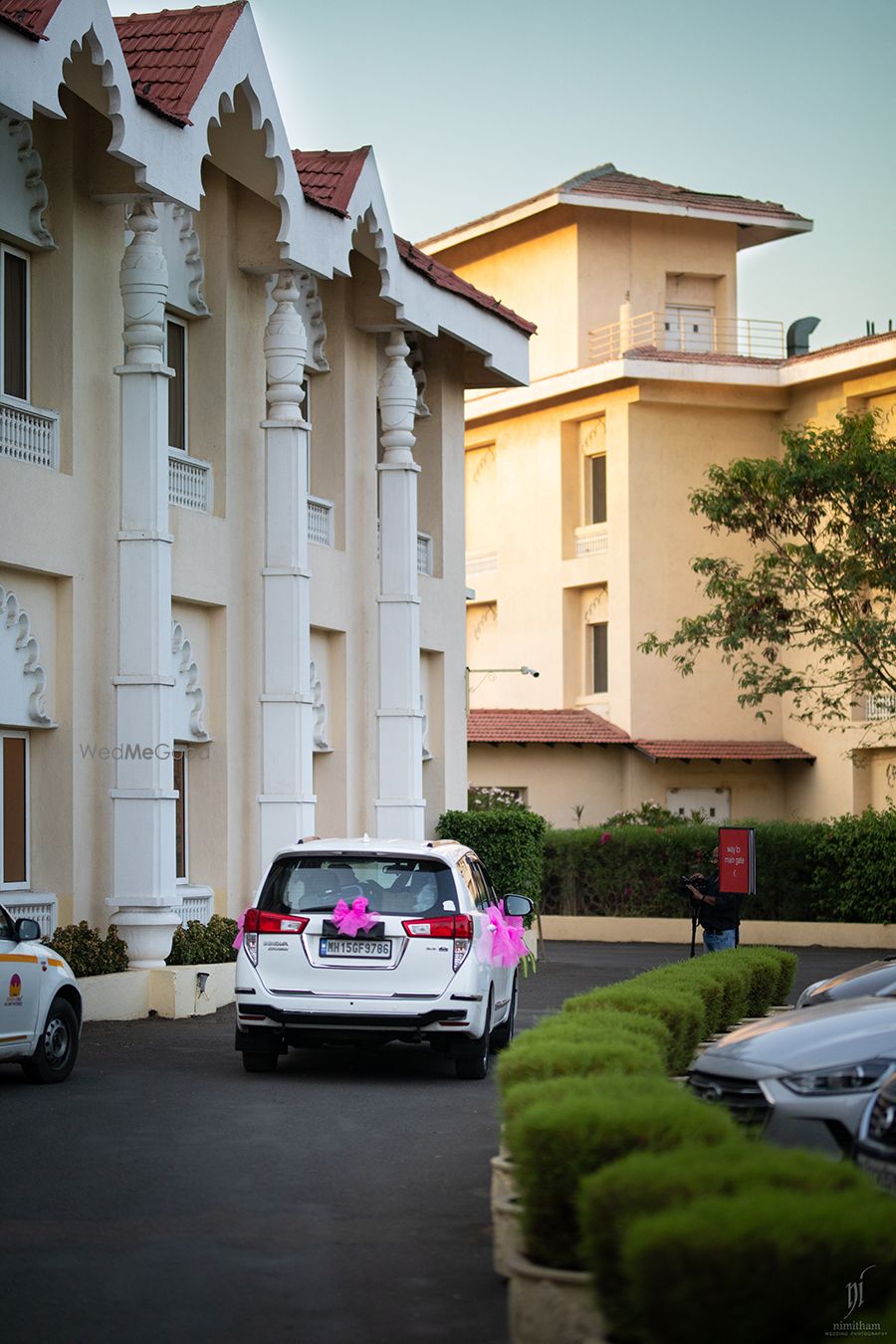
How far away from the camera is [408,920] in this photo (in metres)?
14.3

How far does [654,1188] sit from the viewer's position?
561 centimetres

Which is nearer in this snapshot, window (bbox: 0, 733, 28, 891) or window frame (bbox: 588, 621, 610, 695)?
window (bbox: 0, 733, 28, 891)

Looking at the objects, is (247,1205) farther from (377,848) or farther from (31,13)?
(31,13)

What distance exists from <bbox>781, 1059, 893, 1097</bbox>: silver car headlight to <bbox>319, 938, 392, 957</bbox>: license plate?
542cm

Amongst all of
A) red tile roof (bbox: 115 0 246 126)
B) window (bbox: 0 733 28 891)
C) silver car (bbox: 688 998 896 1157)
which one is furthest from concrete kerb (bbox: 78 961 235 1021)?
silver car (bbox: 688 998 896 1157)

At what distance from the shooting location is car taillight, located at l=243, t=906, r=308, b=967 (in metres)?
14.4

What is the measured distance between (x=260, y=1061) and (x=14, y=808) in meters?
6.05

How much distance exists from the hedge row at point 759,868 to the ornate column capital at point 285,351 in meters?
17.8

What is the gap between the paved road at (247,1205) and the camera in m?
7.36

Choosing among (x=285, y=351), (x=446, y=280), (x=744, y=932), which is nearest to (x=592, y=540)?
(x=744, y=932)

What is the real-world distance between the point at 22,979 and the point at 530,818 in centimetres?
1654

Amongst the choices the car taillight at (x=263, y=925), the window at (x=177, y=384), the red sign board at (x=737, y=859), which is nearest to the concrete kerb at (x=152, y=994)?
the car taillight at (x=263, y=925)

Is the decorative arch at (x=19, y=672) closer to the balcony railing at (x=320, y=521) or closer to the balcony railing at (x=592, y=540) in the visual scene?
the balcony railing at (x=320, y=521)

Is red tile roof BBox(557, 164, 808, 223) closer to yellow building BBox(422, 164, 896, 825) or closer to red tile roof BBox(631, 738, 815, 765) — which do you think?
yellow building BBox(422, 164, 896, 825)
